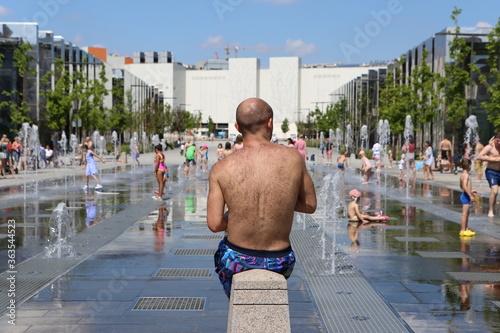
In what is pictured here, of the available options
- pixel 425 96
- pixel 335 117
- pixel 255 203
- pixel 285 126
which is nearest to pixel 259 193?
pixel 255 203

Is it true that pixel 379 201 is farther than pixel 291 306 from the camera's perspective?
Yes

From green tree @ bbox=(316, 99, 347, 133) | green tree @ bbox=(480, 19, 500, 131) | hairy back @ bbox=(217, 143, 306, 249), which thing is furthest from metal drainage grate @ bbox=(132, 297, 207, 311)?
green tree @ bbox=(316, 99, 347, 133)

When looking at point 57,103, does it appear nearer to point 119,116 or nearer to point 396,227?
point 119,116

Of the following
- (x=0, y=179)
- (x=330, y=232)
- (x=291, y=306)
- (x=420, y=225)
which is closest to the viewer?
(x=291, y=306)

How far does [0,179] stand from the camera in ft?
83.1

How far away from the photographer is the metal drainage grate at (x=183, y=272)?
8.04m

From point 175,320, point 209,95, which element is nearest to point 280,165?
point 175,320

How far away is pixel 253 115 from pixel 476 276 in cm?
533

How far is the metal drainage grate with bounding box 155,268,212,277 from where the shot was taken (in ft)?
26.4

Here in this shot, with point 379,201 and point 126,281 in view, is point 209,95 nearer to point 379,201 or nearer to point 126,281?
point 379,201

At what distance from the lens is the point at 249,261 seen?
3574 mm

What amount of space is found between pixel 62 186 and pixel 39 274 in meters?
15.0

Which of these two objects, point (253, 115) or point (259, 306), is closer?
point (259, 306)

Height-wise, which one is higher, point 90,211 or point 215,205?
point 215,205
